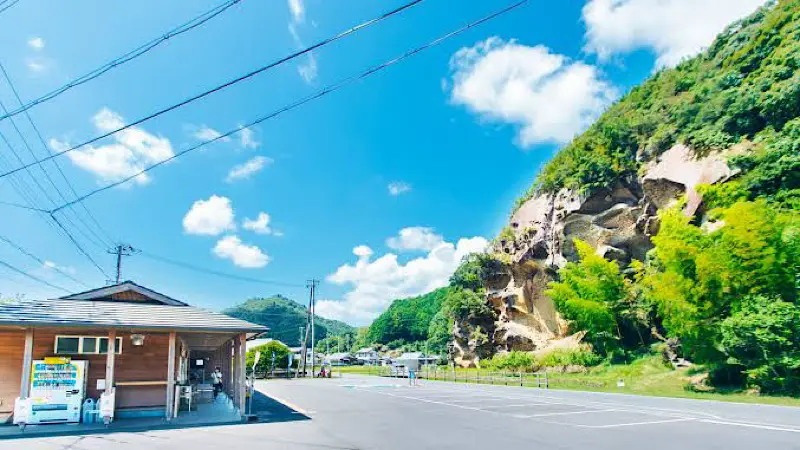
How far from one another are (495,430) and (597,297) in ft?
62.4

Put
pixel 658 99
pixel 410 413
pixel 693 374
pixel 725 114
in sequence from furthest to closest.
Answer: pixel 658 99
pixel 725 114
pixel 693 374
pixel 410 413

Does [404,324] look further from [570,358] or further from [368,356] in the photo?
[570,358]

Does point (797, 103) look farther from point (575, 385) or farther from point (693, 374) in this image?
point (575, 385)

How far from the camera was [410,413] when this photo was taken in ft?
43.7

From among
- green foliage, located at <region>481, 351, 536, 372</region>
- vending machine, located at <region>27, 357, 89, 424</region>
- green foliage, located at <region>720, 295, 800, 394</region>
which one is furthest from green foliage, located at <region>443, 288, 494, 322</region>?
vending machine, located at <region>27, 357, 89, 424</region>

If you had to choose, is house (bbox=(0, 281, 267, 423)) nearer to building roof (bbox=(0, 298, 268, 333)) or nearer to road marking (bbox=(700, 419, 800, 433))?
building roof (bbox=(0, 298, 268, 333))

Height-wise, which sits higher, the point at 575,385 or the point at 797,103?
the point at 797,103

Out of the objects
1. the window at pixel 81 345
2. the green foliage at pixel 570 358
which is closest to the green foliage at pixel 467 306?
the green foliage at pixel 570 358

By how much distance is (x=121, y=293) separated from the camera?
14305mm

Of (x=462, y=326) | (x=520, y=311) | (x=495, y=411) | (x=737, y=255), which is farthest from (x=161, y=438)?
(x=462, y=326)

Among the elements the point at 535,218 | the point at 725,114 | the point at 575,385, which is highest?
the point at 725,114

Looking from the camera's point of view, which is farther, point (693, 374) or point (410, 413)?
point (693, 374)

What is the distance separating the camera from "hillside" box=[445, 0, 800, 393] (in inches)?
633

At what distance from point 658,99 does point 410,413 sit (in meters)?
29.2
